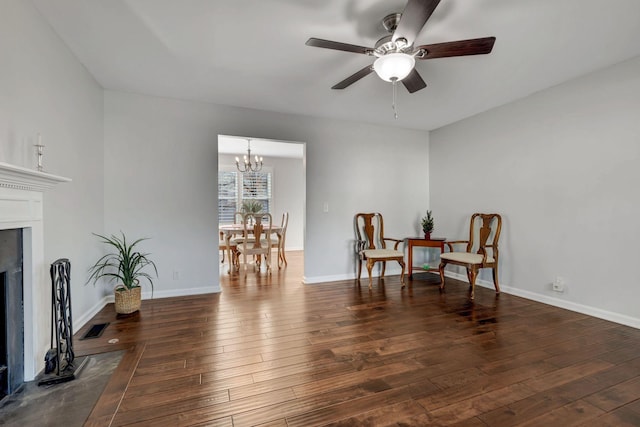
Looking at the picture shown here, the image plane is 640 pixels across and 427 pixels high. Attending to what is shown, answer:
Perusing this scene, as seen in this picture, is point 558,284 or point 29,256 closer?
point 29,256

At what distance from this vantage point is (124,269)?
3119 millimetres

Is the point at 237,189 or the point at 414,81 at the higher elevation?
the point at 414,81

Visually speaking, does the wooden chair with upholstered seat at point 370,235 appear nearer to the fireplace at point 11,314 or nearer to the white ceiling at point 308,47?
the white ceiling at point 308,47

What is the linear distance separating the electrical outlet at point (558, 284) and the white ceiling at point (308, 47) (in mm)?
2219

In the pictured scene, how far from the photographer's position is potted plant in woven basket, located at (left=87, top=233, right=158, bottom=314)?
308 cm

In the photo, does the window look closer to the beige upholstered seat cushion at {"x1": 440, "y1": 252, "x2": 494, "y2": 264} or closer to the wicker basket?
the wicker basket

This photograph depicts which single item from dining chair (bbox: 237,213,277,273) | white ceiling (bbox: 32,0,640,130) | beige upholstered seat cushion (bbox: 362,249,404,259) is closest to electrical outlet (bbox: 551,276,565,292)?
beige upholstered seat cushion (bbox: 362,249,404,259)

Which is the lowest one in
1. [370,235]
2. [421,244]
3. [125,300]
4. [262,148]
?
[125,300]

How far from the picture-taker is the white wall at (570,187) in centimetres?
282

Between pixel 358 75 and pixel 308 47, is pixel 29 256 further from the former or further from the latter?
pixel 358 75

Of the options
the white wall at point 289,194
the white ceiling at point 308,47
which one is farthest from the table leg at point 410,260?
the white wall at point 289,194

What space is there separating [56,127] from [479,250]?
16.0ft

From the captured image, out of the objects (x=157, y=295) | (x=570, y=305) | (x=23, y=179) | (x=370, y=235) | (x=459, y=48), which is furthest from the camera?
(x=370, y=235)

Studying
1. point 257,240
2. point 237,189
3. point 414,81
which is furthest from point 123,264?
point 237,189
